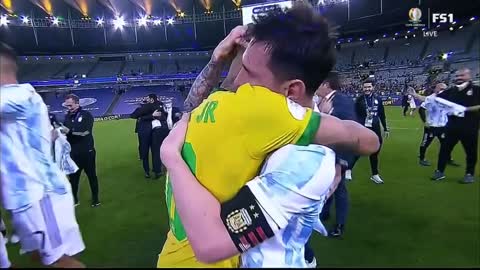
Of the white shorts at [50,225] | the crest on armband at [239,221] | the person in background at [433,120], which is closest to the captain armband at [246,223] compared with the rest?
the crest on armband at [239,221]

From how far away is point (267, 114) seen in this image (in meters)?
0.38

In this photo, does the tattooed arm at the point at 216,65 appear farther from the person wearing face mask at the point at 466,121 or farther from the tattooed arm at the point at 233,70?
the person wearing face mask at the point at 466,121

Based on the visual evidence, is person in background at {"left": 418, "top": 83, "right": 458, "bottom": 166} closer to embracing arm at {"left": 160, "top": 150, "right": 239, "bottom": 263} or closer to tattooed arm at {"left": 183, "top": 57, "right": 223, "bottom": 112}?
tattooed arm at {"left": 183, "top": 57, "right": 223, "bottom": 112}

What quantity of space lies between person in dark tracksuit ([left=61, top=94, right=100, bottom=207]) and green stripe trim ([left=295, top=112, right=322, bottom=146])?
9.26ft

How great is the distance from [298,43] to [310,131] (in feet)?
0.34

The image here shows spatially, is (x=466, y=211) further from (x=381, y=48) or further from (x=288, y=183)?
(x=288, y=183)

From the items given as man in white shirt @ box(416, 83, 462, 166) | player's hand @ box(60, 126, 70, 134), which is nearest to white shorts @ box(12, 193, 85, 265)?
player's hand @ box(60, 126, 70, 134)

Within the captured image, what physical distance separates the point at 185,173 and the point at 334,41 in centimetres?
25

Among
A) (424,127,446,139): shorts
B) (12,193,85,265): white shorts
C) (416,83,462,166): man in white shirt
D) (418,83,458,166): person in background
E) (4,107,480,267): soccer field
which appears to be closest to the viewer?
(12,193,85,265): white shorts

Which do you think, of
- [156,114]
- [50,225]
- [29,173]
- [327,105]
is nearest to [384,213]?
[327,105]

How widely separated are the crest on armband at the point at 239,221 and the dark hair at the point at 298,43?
169 mm

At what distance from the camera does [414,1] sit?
2.11 meters

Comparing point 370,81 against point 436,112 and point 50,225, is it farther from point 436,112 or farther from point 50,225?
point 50,225

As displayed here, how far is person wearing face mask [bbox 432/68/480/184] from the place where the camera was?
140cm
